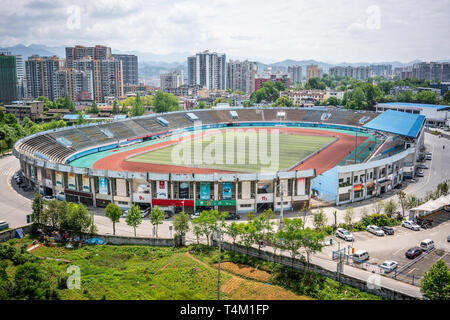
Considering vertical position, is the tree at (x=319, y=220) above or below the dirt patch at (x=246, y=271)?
above

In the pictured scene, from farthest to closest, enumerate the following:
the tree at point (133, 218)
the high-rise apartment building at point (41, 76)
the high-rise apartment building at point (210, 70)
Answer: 1. the high-rise apartment building at point (210, 70)
2. the high-rise apartment building at point (41, 76)
3. the tree at point (133, 218)

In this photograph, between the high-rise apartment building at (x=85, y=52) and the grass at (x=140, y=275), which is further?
the high-rise apartment building at (x=85, y=52)

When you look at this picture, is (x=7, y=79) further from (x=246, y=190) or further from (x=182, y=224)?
(x=182, y=224)

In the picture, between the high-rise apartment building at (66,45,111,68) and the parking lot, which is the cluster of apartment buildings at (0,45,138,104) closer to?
the high-rise apartment building at (66,45,111,68)

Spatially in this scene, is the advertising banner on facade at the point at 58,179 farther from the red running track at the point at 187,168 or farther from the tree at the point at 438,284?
the tree at the point at 438,284

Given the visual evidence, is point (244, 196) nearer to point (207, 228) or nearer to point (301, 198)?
point (301, 198)

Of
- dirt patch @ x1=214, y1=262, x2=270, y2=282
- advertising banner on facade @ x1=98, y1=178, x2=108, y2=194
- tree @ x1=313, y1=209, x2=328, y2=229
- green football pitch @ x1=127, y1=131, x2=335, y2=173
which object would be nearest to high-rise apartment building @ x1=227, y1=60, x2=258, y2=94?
green football pitch @ x1=127, y1=131, x2=335, y2=173

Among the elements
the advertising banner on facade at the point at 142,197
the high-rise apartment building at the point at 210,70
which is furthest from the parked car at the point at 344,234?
the high-rise apartment building at the point at 210,70
